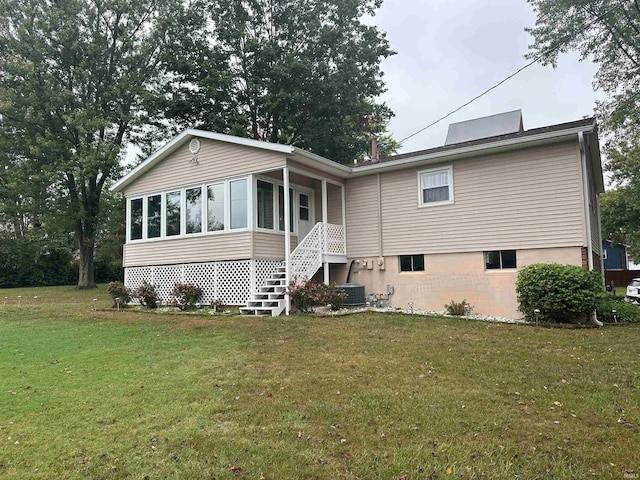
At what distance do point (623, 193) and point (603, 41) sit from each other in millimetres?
10198

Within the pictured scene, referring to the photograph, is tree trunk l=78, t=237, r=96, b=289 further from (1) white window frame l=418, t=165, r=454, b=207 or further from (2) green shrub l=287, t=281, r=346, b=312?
(1) white window frame l=418, t=165, r=454, b=207

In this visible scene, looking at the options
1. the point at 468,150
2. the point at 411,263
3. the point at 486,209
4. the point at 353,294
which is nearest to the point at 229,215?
the point at 353,294

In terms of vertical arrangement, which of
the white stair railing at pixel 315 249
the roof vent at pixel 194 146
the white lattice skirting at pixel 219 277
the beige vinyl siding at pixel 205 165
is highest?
the roof vent at pixel 194 146

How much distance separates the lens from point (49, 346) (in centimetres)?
694

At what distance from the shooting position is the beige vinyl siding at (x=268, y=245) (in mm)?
11828

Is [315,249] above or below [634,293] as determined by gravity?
above

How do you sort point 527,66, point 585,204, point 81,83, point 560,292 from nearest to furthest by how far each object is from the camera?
point 560,292 < point 585,204 < point 527,66 < point 81,83

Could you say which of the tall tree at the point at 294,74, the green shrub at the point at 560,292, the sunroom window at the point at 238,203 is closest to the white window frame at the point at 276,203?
the sunroom window at the point at 238,203

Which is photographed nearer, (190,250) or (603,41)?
(190,250)

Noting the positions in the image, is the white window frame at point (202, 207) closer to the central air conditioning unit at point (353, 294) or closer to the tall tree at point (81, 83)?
the central air conditioning unit at point (353, 294)

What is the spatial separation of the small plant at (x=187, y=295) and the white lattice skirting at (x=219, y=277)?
0.35m

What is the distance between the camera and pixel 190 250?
13.0 m

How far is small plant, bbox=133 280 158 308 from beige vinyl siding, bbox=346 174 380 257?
5832mm

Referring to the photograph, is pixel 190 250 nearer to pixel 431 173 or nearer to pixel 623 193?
pixel 431 173
